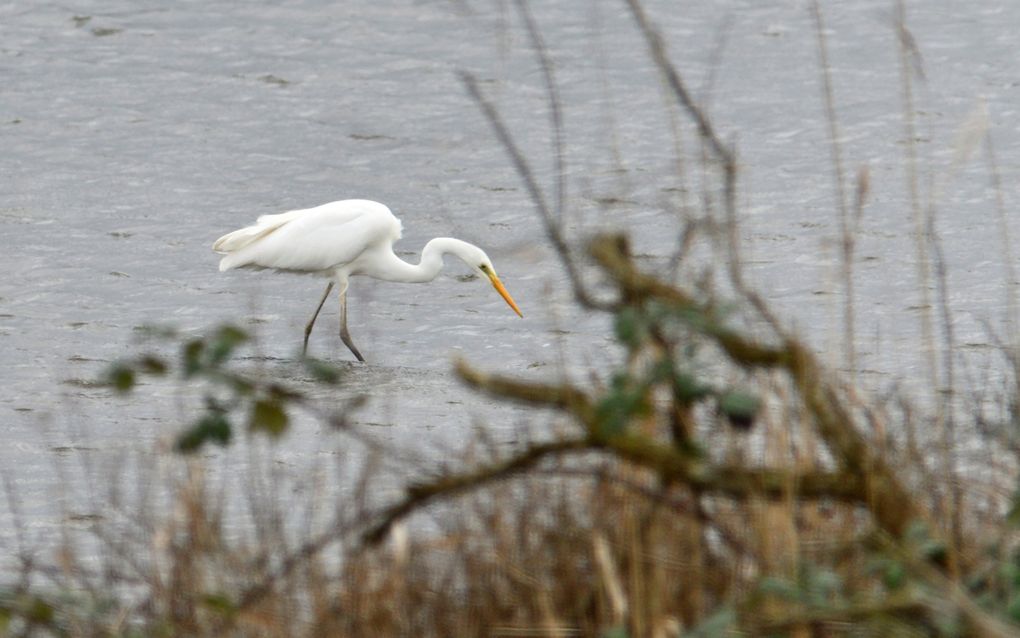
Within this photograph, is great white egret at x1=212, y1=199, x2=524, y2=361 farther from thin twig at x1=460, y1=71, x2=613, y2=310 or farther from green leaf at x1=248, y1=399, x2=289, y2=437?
green leaf at x1=248, y1=399, x2=289, y2=437

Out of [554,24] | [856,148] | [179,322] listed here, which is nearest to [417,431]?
[179,322]

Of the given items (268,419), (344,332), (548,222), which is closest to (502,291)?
(344,332)

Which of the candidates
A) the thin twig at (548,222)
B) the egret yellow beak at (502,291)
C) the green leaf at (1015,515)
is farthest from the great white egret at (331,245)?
the green leaf at (1015,515)

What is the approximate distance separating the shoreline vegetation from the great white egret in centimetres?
619

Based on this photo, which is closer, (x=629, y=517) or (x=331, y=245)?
(x=629, y=517)

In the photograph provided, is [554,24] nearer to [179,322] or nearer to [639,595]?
[179,322]

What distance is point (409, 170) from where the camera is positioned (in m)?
12.0

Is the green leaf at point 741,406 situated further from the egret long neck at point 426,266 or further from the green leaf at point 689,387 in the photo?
the egret long neck at point 426,266

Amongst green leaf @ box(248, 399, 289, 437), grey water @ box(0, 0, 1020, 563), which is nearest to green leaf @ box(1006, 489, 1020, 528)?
green leaf @ box(248, 399, 289, 437)

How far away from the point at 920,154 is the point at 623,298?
9.46 m

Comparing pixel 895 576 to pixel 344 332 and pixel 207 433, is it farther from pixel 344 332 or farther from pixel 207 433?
pixel 344 332

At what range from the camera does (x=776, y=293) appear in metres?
9.10

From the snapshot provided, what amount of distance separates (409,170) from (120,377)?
31.5 ft

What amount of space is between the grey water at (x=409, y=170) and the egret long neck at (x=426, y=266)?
21 cm
